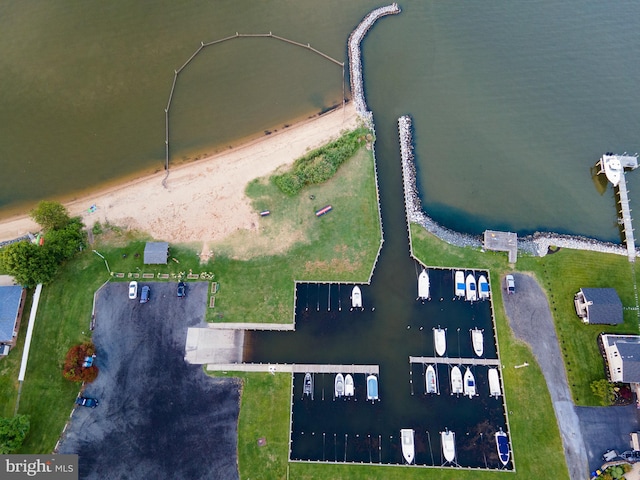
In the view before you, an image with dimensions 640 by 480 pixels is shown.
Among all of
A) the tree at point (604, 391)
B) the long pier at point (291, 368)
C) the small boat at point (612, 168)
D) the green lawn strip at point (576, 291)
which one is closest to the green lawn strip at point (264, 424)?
the long pier at point (291, 368)

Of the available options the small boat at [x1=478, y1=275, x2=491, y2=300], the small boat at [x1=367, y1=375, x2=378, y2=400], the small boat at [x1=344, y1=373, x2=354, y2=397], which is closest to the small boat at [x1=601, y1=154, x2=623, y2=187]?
the small boat at [x1=478, y1=275, x2=491, y2=300]

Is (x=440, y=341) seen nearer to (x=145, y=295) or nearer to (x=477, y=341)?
(x=477, y=341)

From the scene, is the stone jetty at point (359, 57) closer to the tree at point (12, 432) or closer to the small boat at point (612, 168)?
the small boat at point (612, 168)

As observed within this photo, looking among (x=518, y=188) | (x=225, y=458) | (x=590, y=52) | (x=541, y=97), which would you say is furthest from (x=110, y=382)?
(x=590, y=52)

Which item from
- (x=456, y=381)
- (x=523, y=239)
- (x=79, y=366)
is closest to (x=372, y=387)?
(x=456, y=381)

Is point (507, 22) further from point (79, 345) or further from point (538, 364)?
point (79, 345)
